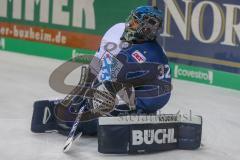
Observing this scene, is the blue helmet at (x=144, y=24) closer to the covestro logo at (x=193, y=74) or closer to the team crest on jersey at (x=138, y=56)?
the team crest on jersey at (x=138, y=56)

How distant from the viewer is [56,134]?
4211 millimetres

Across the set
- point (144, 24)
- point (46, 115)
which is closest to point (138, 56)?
point (144, 24)

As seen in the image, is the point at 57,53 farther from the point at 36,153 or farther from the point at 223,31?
the point at 36,153

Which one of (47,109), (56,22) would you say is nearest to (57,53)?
(56,22)

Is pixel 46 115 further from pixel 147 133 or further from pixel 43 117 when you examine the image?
pixel 147 133

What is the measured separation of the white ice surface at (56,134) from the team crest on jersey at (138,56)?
57 centimetres

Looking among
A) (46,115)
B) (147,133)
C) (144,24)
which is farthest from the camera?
(46,115)

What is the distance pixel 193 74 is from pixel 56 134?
2.96 meters

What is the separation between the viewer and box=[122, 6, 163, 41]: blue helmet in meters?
3.86

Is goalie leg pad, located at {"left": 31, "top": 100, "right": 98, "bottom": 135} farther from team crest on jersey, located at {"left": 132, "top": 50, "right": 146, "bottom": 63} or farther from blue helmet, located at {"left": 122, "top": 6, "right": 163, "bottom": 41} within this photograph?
blue helmet, located at {"left": 122, "top": 6, "right": 163, "bottom": 41}

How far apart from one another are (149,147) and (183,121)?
262 mm

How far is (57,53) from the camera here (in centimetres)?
845

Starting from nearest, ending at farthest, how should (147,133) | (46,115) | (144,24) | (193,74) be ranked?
(147,133) → (144,24) → (46,115) → (193,74)

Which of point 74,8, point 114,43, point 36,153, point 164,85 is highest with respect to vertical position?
point 74,8
